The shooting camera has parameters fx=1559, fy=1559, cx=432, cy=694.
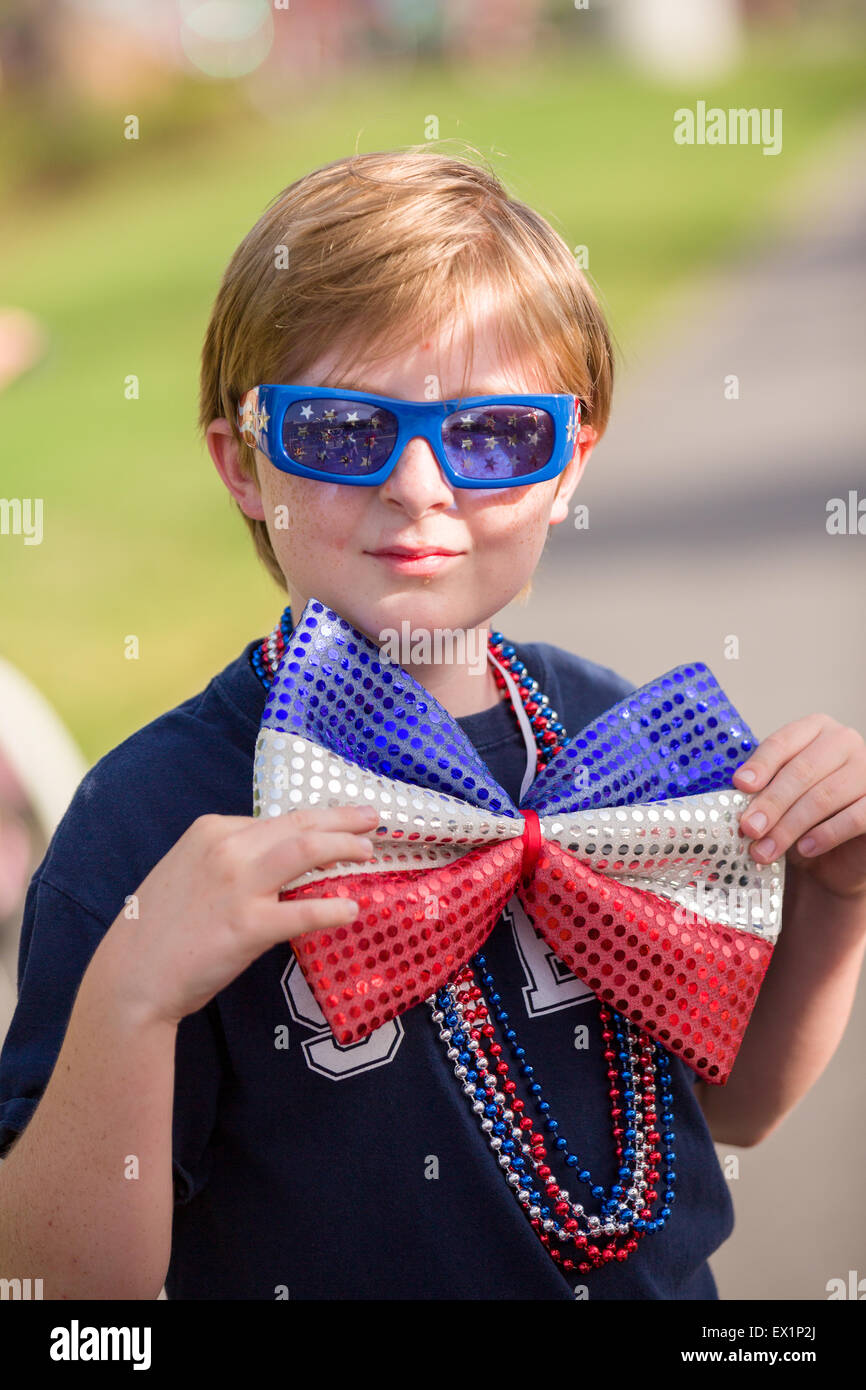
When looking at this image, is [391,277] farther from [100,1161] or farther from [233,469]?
[100,1161]

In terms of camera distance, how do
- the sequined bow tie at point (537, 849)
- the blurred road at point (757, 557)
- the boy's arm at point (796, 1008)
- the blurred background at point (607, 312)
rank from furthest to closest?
1. the blurred background at point (607, 312)
2. the blurred road at point (757, 557)
3. the boy's arm at point (796, 1008)
4. the sequined bow tie at point (537, 849)

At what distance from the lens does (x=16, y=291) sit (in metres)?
13.1

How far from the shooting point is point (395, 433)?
1.53m

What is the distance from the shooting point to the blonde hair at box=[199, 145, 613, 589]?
1581 millimetres

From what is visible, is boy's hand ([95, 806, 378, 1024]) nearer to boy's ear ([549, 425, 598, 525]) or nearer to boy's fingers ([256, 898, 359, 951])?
boy's fingers ([256, 898, 359, 951])

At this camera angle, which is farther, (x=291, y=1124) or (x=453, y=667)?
(x=453, y=667)

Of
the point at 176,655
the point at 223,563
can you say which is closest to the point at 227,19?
the point at 223,563

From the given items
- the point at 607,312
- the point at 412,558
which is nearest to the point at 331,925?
the point at 412,558

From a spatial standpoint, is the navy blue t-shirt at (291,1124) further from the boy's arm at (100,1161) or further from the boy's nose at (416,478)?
the boy's nose at (416,478)

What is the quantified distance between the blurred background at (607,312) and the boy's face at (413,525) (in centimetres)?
40

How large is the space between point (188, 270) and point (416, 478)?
12138 millimetres

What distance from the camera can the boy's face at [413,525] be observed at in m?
1.55

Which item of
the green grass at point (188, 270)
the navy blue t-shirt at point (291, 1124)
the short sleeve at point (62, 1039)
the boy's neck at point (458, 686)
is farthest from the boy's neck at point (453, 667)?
the green grass at point (188, 270)

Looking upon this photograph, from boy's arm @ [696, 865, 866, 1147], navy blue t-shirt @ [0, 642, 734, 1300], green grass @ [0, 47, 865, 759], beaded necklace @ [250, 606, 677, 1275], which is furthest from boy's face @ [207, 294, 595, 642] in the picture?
boy's arm @ [696, 865, 866, 1147]
